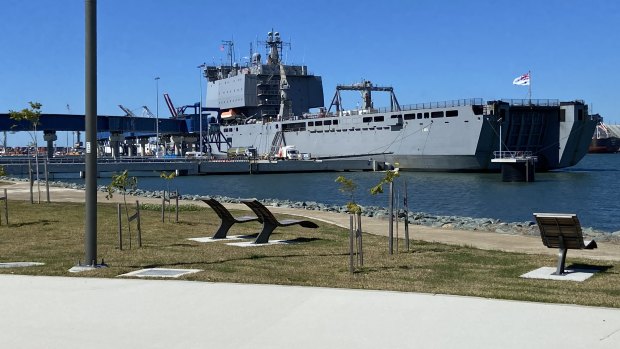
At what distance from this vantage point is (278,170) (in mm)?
85062

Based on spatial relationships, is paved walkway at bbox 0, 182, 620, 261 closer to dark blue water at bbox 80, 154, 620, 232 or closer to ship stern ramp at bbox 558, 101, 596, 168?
dark blue water at bbox 80, 154, 620, 232

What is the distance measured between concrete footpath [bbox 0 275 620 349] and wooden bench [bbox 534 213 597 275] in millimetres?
2927

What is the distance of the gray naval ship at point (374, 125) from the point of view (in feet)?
229

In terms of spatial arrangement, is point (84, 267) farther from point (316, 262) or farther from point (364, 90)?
point (364, 90)

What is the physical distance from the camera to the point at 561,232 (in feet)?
32.6

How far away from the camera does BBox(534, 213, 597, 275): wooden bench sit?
977cm

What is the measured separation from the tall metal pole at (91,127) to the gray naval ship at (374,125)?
60.1 metres

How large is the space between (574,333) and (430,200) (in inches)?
1433

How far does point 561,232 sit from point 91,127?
6675 millimetres

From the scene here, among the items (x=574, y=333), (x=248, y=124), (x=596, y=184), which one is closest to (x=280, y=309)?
(x=574, y=333)

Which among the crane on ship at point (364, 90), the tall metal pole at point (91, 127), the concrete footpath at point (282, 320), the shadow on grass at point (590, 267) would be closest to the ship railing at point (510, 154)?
the crane on ship at point (364, 90)

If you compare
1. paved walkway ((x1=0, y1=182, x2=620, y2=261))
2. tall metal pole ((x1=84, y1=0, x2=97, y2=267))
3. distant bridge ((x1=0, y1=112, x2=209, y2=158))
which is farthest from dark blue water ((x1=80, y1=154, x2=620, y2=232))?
distant bridge ((x1=0, y1=112, x2=209, y2=158))

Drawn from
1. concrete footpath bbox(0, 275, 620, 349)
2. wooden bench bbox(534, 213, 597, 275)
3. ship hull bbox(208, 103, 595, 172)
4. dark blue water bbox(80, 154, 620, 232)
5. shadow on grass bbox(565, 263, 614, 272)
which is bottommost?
dark blue water bbox(80, 154, 620, 232)

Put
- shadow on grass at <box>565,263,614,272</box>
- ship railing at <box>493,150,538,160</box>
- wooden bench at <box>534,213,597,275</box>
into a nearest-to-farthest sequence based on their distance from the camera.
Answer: wooden bench at <box>534,213,597,275</box>, shadow on grass at <box>565,263,614,272</box>, ship railing at <box>493,150,538,160</box>
